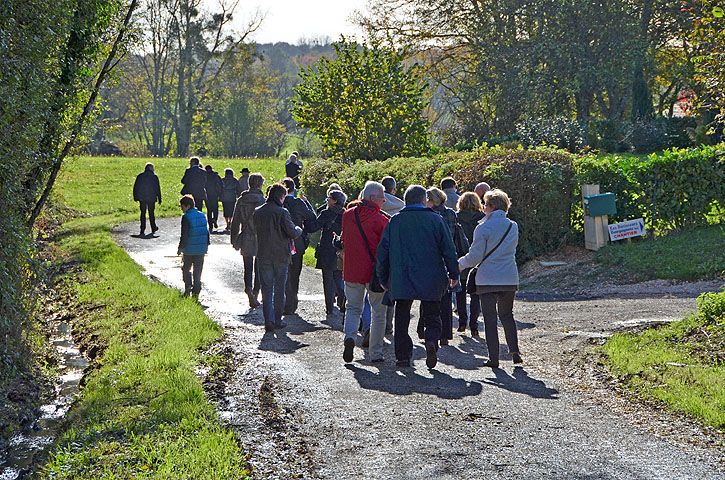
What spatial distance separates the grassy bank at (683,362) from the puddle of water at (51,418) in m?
5.31

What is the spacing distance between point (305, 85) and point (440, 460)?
2281cm

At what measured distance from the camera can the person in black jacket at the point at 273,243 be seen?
1089 centimetres

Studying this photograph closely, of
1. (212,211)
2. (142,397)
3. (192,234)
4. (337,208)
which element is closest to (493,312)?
Answer: (337,208)

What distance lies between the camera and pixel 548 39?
108 ft

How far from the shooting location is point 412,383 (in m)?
8.02

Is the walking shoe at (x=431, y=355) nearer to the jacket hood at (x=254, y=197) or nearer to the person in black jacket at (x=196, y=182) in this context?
the jacket hood at (x=254, y=197)

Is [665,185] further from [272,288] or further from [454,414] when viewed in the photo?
[454,414]

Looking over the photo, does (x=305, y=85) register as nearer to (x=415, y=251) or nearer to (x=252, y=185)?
(x=252, y=185)

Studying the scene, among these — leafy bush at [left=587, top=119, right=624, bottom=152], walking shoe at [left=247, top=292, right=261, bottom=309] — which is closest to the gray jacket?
walking shoe at [left=247, top=292, right=261, bottom=309]

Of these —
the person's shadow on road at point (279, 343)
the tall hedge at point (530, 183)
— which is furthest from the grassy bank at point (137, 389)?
the tall hedge at point (530, 183)

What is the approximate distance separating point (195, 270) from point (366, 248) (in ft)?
16.9

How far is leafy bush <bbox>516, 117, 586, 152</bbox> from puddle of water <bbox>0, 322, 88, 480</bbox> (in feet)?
67.6

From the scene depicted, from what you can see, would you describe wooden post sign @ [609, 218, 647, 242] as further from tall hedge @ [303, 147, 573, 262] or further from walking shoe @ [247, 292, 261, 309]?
walking shoe @ [247, 292, 261, 309]

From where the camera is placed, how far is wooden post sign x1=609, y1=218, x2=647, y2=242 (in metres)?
15.6
